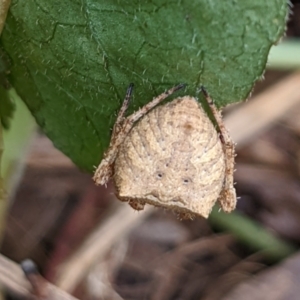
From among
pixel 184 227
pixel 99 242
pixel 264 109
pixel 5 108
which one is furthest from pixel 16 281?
pixel 264 109

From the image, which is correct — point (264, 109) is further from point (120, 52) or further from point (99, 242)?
point (120, 52)

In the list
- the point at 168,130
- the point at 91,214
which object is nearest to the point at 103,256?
the point at 91,214

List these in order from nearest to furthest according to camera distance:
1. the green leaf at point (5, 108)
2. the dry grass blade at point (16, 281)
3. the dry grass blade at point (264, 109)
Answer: the green leaf at point (5, 108), the dry grass blade at point (16, 281), the dry grass blade at point (264, 109)

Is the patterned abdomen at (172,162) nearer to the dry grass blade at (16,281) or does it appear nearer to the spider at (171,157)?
the spider at (171,157)

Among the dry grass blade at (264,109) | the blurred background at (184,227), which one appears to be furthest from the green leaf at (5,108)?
the dry grass blade at (264,109)

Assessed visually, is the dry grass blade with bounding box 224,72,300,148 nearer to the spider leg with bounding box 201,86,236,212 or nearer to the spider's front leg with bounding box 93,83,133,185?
the spider leg with bounding box 201,86,236,212

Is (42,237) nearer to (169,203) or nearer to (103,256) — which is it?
(103,256)
